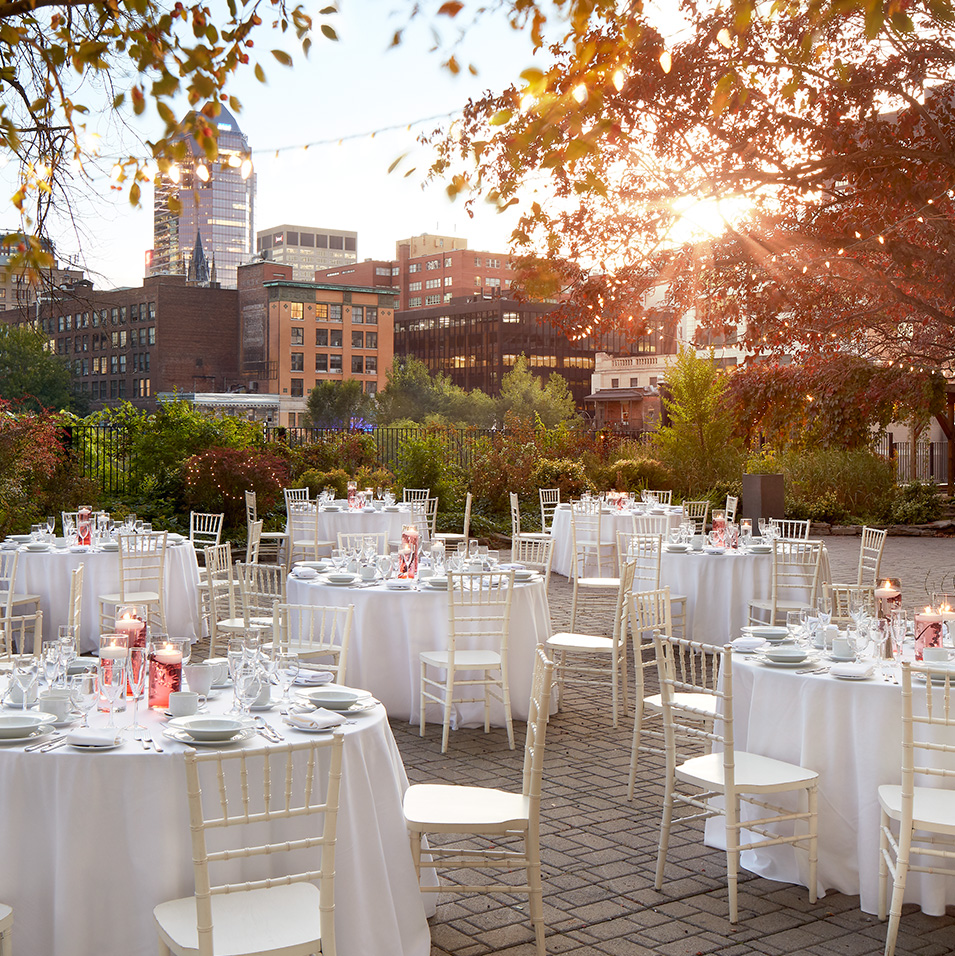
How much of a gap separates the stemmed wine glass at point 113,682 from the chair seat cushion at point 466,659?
3.10 m

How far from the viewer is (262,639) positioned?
309 inches

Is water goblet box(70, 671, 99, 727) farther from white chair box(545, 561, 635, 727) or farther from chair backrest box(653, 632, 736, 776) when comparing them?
white chair box(545, 561, 635, 727)

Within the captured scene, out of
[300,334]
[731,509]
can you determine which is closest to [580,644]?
[731,509]

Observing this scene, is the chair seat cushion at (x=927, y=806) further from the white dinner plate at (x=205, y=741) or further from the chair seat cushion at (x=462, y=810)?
the white dinner plate at (x=205, y=741)

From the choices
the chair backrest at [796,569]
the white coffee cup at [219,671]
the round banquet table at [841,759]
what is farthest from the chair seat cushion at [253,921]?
the chair backrest at [796,569]

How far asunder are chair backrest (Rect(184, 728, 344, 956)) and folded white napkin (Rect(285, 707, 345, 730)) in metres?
0.14

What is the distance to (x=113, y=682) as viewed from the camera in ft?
12.5

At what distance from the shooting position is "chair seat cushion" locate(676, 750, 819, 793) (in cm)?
432

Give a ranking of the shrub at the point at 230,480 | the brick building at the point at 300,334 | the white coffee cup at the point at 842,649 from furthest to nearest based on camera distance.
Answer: the brick building at the point at 300,334
the shrub at the point at 230,480
the white coffee cup at the point at 842,649

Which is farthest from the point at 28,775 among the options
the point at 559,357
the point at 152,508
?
the point at 559,357

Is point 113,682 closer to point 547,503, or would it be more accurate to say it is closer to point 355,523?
point 355,523

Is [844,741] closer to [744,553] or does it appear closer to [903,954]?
[903,954]

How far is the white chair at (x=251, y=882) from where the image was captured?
289cm

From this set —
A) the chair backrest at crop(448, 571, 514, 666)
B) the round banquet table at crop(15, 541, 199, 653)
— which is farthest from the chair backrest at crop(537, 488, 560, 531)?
the chair backrest at crop(448, 571, 514, 666)
